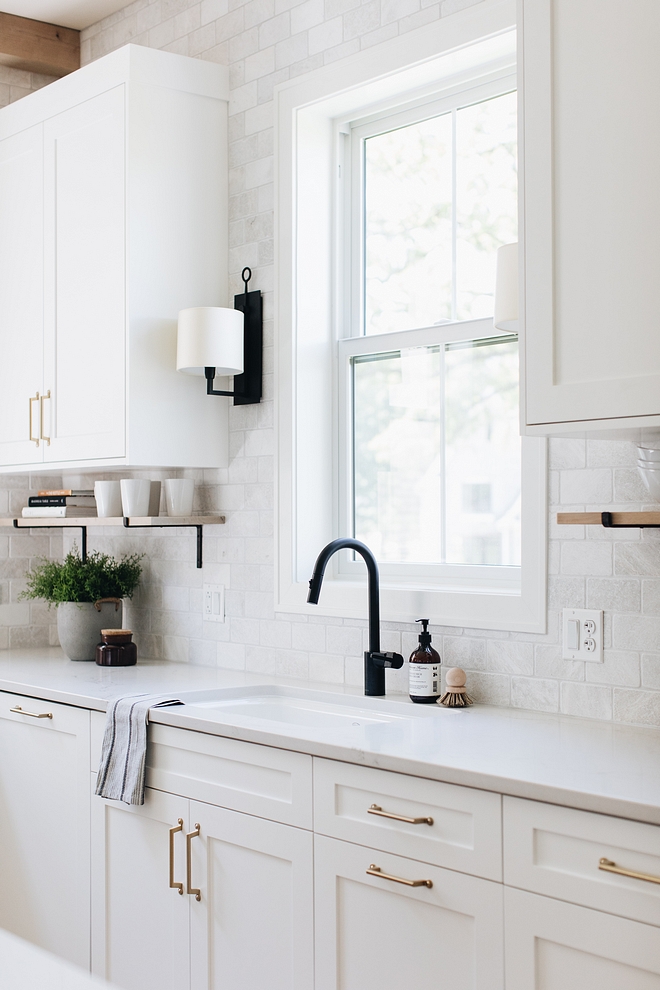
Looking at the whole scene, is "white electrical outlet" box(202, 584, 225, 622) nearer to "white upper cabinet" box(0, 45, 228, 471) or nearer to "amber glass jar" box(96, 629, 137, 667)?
"amber glass jar" box(96, 629, 137, 667)

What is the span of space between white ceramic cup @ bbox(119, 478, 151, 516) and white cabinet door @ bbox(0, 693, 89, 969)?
0.65 m

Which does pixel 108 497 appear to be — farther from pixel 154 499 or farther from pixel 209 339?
pixel 209 339

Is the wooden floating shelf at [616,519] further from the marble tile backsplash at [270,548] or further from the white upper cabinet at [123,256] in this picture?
the white upper cabinet at [123,256]

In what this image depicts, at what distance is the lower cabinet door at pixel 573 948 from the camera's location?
1.52 m

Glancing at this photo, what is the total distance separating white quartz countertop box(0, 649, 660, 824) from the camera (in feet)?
5.33

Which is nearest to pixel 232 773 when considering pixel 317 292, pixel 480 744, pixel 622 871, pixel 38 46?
pixel 480 744

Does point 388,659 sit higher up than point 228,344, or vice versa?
point 228,344

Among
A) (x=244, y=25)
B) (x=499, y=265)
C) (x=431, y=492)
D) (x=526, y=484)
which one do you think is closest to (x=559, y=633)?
(x=526, y=484)

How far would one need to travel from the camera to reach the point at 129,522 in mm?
3041

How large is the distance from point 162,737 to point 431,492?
0.99 m

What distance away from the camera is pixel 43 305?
3.23m

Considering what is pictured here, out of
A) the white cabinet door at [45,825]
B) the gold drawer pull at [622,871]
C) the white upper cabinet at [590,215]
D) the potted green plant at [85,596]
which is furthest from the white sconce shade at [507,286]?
the potted green plant at [85,596]

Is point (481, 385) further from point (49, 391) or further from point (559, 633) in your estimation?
point (49, 391)

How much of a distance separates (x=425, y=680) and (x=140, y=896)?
87 centimetres
